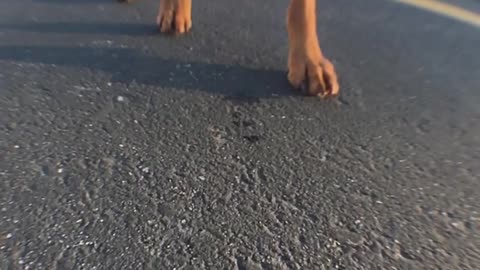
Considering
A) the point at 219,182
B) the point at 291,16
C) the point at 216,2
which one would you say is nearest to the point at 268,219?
the point at 219,182

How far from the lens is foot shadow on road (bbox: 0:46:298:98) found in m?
2.11

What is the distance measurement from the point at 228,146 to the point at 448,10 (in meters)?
1.47

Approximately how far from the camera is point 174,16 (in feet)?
8.03

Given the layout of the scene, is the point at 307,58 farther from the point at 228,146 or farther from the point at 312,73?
the point at 228,146

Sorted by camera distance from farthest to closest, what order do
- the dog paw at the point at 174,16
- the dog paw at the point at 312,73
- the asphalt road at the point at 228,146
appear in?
the dog paw at the point at 174,16 < the dog paw at the point at 312,73 < the asphalt road at the point at 228,146

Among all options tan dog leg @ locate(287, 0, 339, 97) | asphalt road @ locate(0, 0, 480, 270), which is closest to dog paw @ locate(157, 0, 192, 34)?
asphalt road @ locate(0, 0, 480, 270)

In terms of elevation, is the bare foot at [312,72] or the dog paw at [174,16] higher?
the bare foot at [312,72]

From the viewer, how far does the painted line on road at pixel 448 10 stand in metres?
Answer: 2.73

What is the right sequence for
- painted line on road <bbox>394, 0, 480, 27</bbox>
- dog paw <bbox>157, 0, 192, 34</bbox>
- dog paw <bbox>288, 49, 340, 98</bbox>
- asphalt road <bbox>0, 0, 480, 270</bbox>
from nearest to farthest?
1. asphalt road <bbox>0, 0, 480, 270</bbox>
2. dog paw <bbox>288, 49, 340, 98</bbox>
3. dog paw <bbox>157, 0, 192, 34</bbox>
4. painted line on road <bbox>394, 0, 480, 27</bbox>

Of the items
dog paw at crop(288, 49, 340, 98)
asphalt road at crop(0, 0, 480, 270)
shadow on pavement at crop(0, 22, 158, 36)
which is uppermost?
dog paw at crop(288, 49, 340, 98)

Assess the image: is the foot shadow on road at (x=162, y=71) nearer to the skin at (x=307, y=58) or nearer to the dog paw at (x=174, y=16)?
the skin at (x=307, y=58)

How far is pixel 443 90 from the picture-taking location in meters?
2.18

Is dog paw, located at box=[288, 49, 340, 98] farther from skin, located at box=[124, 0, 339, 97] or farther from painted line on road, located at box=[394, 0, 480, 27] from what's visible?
painted line on road, located at box=[394, 0, 480, 27]

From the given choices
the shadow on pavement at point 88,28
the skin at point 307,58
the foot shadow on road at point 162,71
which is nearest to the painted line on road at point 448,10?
the skin at point 307,58
